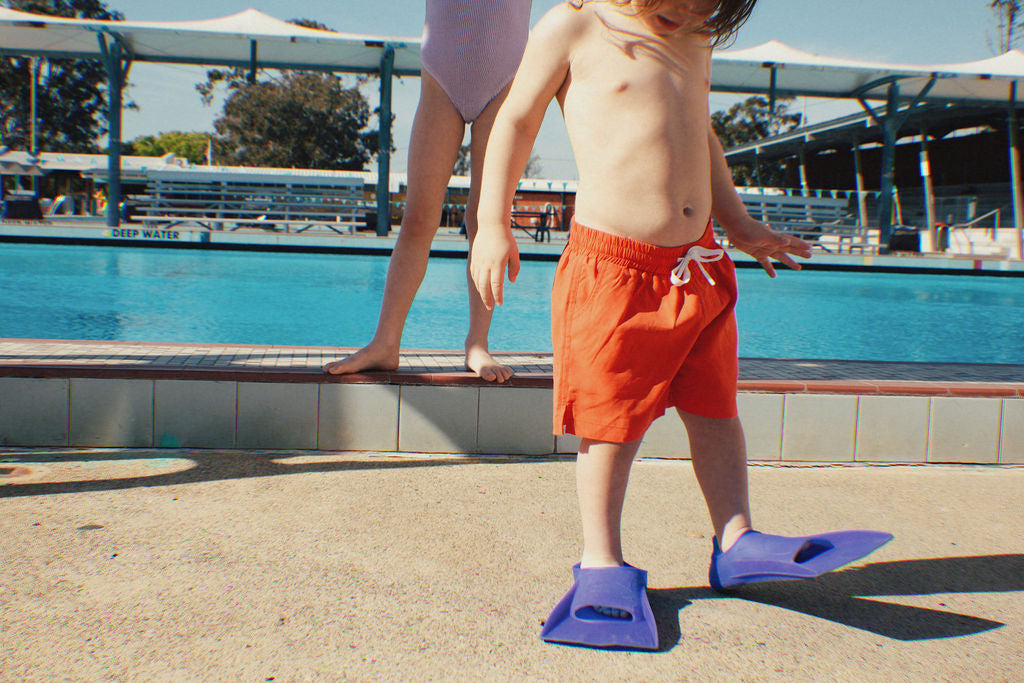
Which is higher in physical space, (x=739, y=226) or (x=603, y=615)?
(x=739, y=226)

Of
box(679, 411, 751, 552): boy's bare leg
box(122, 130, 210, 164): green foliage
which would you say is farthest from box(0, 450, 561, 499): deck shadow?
box(122, 130, 210, 164): green foliage

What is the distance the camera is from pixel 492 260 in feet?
4.68

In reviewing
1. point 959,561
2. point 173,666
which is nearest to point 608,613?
point 173,666

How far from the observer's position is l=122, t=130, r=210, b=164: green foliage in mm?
65188

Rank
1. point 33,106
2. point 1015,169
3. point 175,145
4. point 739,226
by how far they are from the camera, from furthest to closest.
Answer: point 175,145
point 33,106
point 1015,169
point 739,226

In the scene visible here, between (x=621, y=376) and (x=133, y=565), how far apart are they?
38.4 inches

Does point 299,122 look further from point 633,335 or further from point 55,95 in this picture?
point 633,335

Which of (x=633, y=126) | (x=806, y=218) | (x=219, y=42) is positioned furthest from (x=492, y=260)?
(x=806, y=218)

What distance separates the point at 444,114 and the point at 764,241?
115 centimetres

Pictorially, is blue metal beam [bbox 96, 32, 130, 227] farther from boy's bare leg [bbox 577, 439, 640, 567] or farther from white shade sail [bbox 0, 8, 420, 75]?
boy's bare leg [bbox 577, 439, 640, 567]

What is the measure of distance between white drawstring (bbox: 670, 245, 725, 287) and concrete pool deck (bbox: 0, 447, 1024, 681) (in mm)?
590

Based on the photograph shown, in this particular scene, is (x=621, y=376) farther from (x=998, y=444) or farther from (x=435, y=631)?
(x=998, y=444)

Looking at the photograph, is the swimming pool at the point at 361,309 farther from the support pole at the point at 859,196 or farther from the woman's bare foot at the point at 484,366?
the support pole at the point at 859,196

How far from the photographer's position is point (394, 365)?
2447mm
